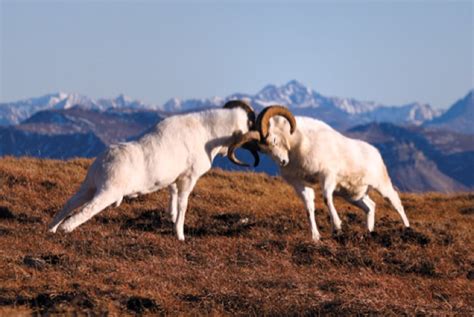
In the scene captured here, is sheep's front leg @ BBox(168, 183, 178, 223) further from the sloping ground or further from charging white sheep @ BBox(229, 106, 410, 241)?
charging white sheep @ BBox(229, 106, 410, 241)

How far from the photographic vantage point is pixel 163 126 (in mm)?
16859

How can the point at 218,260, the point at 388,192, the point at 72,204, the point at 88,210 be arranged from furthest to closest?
the point at 388,192, the point at 72,204, the point at 88,210, the point at 218,260

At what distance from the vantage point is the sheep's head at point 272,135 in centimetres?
1769

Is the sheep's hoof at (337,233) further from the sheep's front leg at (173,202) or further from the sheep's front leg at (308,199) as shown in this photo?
the sheep's front leg at (173,202)

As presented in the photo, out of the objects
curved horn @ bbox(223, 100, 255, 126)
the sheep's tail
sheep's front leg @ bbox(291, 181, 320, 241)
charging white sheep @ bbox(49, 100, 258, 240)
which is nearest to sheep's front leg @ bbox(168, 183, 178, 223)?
charging white sheep @ bbox(49, 100, 258, 240)

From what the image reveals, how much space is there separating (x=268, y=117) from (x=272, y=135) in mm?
375

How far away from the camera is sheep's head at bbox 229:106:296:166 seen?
17688mm

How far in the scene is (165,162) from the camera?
16.3 m

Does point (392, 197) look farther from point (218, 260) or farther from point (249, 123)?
point (218, 260)

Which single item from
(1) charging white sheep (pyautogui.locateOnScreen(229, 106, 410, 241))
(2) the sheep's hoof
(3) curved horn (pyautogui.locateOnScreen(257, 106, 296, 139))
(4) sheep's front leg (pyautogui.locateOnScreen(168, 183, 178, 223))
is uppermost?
(3) curved horn (pyautogui.locateOnScreen(257, 106, 296, 139))

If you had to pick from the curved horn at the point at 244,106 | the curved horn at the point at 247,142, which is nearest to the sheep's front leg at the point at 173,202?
the curved horn at the point at 247,142

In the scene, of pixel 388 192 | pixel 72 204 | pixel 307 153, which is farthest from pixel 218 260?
→ pixel 388 192

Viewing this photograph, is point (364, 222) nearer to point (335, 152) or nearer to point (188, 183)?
point (335, 152)

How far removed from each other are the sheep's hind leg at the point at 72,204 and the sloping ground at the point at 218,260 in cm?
28
